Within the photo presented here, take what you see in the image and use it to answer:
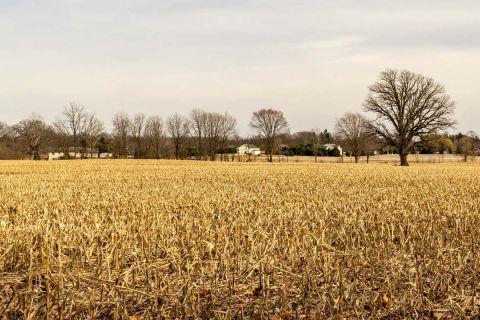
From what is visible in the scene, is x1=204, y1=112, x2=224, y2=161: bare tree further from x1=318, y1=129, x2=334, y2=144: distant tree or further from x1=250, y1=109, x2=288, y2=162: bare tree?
x1=318, y1=129, x2=334, y2=144: distant tree

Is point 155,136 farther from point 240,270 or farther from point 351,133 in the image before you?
point 240,270

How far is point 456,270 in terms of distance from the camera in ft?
17.7

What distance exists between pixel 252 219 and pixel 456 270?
440cm

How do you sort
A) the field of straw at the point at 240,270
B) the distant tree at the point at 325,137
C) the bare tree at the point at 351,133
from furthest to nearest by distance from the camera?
the distant tree at the point at 325,137 → the bare tree at the point at 351,133 → the field of straw at the point at 240,270

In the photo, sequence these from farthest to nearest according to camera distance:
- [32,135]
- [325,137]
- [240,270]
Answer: [325,137]
[32,135]
[240,270]

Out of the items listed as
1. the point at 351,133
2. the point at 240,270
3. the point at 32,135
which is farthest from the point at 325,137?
the point at 240,270

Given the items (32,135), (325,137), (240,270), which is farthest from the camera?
(325,137)

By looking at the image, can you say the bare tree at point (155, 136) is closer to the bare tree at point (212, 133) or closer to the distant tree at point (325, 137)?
the bare tree at point (212, 133)

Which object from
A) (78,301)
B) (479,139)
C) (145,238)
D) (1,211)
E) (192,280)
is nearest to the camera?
(78,301)

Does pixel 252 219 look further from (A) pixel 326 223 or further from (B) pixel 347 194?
(B) pixel 347 194

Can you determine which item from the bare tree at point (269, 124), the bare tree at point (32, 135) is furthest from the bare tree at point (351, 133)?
the bare tree at point (32, 135)

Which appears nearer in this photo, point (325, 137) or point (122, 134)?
point (122, 134)

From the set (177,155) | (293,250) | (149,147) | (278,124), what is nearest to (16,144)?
(149,147)

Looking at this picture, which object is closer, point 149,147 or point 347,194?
point 347,194
